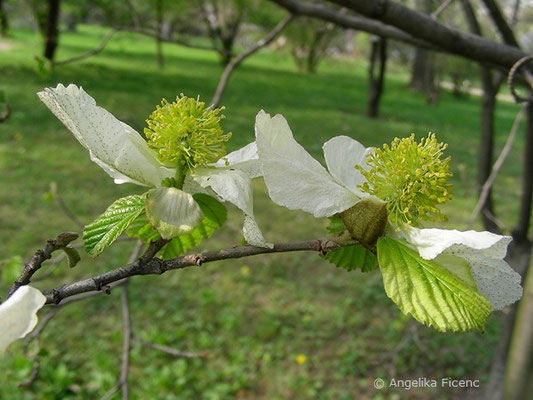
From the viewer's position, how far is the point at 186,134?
0.75 m

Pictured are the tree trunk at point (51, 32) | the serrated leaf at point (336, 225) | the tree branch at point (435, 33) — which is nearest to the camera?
the serrated leaf at point (336, 225)

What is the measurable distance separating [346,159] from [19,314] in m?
0.48

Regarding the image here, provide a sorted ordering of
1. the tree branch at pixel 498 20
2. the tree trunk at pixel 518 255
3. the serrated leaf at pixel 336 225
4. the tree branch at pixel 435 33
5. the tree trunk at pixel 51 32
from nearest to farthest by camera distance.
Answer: the serrated leaf at pixel 336 225
the tree branch at pixel 435 33
the tree branch at pixel 498 20
the tree trunk at pixel 518 255
the tree trunk at pixel 51 32

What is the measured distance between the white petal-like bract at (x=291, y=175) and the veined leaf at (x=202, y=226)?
15 cm

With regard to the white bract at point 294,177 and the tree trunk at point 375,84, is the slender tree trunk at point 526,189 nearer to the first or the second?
the white bract at point 294,177

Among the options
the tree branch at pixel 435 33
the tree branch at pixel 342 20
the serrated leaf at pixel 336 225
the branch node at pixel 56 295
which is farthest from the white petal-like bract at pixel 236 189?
the tree branch at pixel 342 20

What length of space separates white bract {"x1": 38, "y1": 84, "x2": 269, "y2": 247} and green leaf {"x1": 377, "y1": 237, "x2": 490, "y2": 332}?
0.54ft

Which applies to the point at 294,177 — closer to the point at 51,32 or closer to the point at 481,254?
the point at 481,254

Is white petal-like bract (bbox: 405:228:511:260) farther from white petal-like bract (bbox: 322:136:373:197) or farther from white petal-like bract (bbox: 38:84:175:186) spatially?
white petal-like bract (bbox: 38:84:175:186)

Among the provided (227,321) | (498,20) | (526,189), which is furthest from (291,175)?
(227,321)

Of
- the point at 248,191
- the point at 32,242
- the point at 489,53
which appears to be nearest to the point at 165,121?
the point at 248,191

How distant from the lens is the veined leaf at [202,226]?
747 mm

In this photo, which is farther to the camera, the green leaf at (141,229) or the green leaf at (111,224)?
the green leaf at (141,229)

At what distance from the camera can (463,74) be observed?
1698 cm
